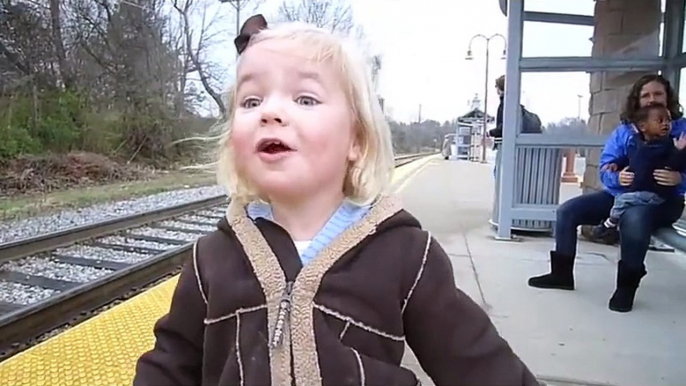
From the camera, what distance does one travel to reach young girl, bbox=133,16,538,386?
925 mm

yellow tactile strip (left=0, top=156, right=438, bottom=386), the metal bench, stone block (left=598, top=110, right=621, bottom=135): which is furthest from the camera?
stone block (left=598, top=110, right=621, bottom=135)

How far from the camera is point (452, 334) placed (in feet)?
3.18

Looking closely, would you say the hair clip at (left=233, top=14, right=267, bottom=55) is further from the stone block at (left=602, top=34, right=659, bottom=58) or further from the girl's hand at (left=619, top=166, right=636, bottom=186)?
the stone block at (left=602, top=34, right=659, bottom=58)

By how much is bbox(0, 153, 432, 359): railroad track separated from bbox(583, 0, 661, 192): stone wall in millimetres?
1744

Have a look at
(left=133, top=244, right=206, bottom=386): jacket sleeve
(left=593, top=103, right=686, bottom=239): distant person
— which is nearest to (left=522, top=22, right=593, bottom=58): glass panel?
(left=593, top=103, right=686, bottom=239): distant person

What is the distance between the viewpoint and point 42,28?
24.0 feet

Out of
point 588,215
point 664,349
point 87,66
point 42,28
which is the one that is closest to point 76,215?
point 42,28

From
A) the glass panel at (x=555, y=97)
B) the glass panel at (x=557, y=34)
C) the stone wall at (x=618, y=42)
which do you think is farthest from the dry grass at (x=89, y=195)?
the stone wall at (x=618, y=42)

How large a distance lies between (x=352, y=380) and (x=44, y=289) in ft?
11.3

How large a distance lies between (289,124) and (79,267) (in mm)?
3917

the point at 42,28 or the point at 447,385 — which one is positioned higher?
the point at 42,28

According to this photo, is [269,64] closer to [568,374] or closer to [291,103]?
[291,103]

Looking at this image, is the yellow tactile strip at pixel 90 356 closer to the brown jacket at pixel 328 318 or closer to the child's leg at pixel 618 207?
the brown jacket at pixel 328 318

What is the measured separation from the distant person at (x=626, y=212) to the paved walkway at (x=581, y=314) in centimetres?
13
